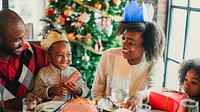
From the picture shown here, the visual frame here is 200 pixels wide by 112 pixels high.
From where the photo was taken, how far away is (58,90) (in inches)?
67.5

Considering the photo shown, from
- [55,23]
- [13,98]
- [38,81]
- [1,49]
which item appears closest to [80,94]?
[38,81]

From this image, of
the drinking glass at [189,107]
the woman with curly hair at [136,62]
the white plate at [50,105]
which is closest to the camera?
the drinking glass at [189,107]

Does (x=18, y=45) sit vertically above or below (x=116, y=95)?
above

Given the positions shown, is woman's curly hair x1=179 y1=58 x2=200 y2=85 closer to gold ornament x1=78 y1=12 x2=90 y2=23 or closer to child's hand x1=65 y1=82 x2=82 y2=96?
child's hand x1=65 y1=82 x2=82 y2=96

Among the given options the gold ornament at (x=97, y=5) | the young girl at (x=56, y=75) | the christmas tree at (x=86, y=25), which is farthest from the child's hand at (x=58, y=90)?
the gold ornament at (x=97, y=5)

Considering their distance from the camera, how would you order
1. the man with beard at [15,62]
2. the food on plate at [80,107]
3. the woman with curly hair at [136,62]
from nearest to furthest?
the food on plate at [80,107] < the man with beard at [15,62] < the woman with curly hair at [136,62]

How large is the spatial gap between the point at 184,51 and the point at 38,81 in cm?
236

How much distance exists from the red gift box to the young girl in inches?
17.2

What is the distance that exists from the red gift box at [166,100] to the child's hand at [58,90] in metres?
0.50

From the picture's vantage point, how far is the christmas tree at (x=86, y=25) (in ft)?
11.6

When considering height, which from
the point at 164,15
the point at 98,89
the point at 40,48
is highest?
the point at 164,15

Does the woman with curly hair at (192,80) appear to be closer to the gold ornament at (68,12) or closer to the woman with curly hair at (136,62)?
the woman with curly hair at (136,62)

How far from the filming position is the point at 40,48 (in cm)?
192

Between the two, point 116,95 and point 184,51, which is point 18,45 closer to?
point 116,95
